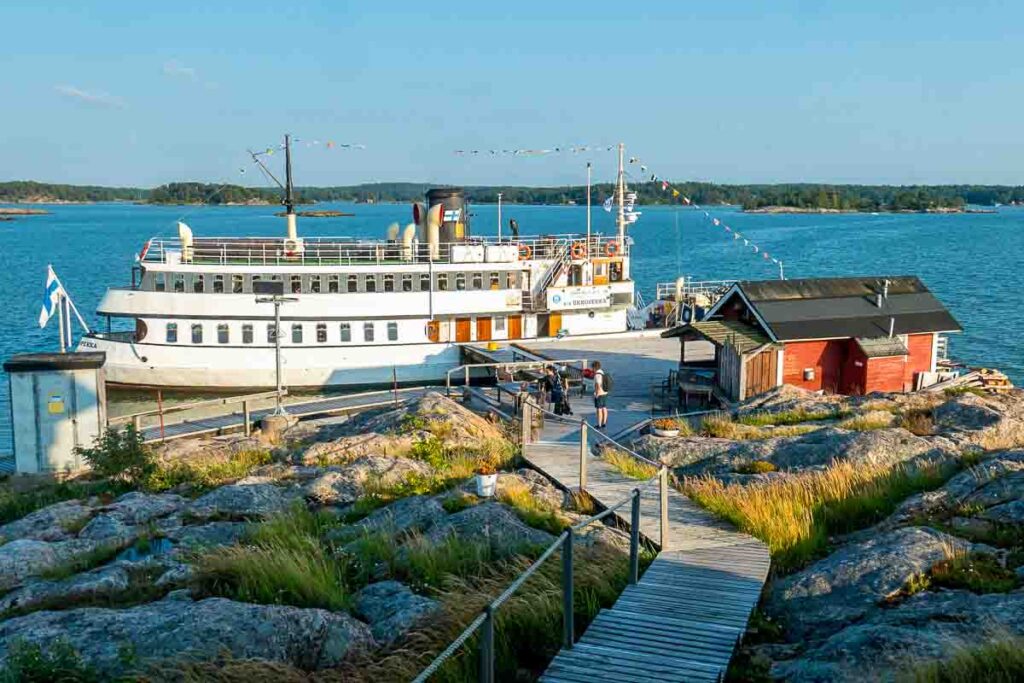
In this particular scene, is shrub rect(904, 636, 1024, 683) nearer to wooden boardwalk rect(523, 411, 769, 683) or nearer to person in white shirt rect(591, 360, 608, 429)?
wooden boardwalk rect(523, 411, 769, 683)

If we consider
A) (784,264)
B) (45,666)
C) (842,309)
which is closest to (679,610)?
(45,666)

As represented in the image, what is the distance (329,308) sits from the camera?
37.5m

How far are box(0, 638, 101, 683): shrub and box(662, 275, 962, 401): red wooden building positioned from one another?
2024cm

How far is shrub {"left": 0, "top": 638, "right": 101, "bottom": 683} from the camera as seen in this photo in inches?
295

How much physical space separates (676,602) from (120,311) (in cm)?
3190

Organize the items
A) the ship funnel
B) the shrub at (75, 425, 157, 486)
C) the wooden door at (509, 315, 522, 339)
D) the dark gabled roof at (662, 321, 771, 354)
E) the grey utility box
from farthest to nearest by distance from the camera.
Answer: the wooden door at (509, 315, 522, 339) → the ship funnel → the dark gabled roof at (662, 321, 771, 354) → the grey utility box → the shrub at (75, 425, 157, 486)

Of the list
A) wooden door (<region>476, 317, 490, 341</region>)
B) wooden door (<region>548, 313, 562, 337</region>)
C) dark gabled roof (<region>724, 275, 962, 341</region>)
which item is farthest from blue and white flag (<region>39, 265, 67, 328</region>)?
wooden door (<region>548, 313, 562, 337</region>)

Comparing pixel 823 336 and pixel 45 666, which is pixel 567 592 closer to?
pixel 45 666

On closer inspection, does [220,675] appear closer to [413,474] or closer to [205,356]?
[413,474]

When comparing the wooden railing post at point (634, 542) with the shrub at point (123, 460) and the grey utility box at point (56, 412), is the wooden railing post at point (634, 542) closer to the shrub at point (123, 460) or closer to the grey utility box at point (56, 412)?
the shrub at point (123, 460)

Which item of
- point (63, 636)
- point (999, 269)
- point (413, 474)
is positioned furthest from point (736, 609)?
point (999, 269)

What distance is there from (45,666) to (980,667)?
7.04 m

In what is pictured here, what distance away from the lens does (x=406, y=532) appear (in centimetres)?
1220

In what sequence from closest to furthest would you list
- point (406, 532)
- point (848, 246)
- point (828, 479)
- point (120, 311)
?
1. point (406, 532)
2. point (828, 479)
3. point (120, 311)
4. point (848, 246)
